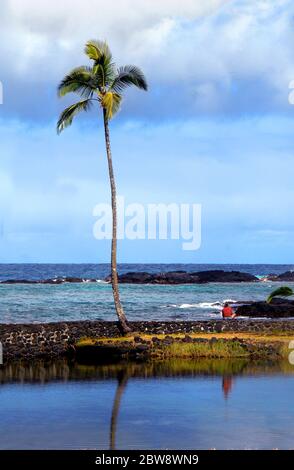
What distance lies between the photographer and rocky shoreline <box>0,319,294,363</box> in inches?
1398

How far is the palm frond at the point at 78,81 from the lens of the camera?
37.9 meters

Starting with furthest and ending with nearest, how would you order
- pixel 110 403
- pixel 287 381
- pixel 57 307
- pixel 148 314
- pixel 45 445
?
pixel 57 307 → pixel 148 314 → pixel 287 381 → pixel 110 403 → pixel 45 445

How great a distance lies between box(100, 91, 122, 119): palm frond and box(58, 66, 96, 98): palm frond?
84 centimetres

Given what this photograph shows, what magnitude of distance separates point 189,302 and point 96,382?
53.3 m

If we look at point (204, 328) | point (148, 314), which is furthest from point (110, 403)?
point (148, 314)

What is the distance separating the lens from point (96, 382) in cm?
2975

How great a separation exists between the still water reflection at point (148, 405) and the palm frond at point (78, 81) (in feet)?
42.2

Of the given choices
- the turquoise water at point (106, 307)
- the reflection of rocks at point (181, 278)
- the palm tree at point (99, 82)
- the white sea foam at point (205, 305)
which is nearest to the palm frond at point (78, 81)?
the palm tree at point (99, 82)

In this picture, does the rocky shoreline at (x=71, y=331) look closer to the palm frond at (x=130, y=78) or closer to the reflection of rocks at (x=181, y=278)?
the palm frond at (x=130, y=78)

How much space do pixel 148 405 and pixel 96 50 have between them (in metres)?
19.1

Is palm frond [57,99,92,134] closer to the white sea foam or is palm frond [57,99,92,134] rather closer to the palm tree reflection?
the palm tree reflection

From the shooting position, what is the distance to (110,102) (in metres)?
37.3

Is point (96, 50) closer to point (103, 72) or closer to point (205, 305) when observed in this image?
point (103, 72)
